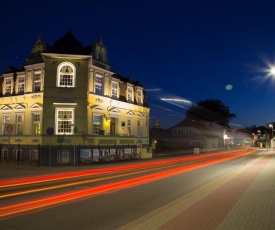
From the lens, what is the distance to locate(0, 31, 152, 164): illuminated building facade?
28797mm

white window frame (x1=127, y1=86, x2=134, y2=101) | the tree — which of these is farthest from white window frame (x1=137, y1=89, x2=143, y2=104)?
the tree

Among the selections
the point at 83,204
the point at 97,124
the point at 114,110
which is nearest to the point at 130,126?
the point at 114,110

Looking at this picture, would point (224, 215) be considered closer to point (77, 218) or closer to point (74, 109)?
point (77, 218)

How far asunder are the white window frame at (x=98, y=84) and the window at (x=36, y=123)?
20.1 feet

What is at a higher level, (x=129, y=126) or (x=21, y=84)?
(x=21, y=84)

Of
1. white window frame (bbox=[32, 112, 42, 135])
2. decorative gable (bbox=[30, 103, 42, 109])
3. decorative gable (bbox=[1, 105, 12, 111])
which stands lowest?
white window frame (bbox=[32, 112, 42, 135])

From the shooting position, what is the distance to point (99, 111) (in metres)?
31.6

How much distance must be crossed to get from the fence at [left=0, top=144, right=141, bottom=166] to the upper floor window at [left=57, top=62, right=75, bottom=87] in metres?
6.16

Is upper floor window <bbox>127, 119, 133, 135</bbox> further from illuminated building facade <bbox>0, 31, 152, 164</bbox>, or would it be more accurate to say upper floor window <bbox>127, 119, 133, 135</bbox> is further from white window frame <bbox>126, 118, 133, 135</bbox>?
illuminated building facade <bbox>0, 31, 152, 164</bbox>

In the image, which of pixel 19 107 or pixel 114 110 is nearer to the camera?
pixel 19 107

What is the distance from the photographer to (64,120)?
2914 centimetres

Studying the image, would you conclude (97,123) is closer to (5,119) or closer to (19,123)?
(19,123)

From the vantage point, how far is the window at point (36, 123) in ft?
96.6

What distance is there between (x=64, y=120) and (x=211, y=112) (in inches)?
3336
